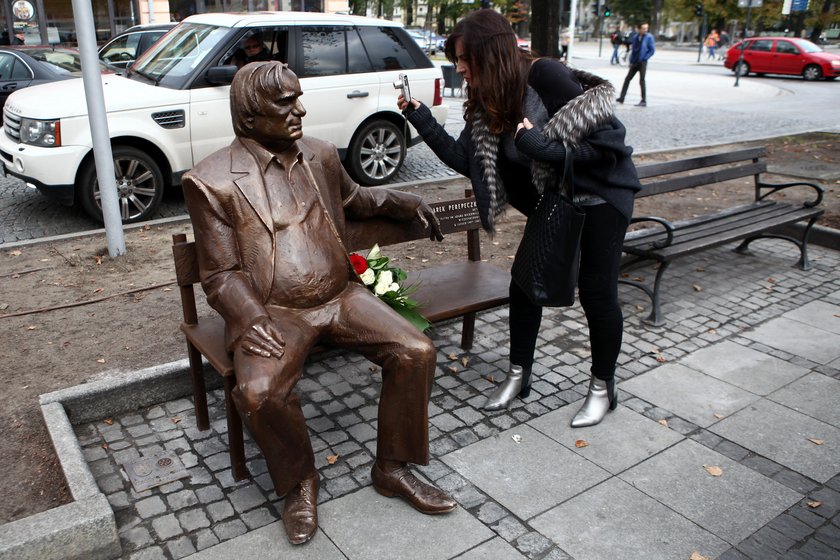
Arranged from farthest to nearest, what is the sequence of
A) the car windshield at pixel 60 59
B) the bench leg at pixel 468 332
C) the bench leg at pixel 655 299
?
1. the car windshield at pixel 60 59
2. the bench leg at pixel 655 299
3. the bench leg at pixel 468 332

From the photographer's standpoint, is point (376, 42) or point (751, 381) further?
point (376, 42)

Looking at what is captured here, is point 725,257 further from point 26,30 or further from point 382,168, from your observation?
point 26,30

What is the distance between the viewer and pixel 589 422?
3900 mm

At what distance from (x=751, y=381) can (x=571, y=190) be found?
1.89 meters

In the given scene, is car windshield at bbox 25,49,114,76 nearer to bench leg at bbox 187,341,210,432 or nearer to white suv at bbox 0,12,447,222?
white suv at bbox 0,12,447,222

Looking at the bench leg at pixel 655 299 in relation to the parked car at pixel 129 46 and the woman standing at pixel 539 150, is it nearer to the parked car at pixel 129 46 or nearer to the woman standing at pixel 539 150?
the woman standing at pixel 539 150

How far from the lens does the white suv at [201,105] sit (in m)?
7.00

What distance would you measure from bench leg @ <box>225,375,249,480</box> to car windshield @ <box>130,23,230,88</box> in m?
5.18

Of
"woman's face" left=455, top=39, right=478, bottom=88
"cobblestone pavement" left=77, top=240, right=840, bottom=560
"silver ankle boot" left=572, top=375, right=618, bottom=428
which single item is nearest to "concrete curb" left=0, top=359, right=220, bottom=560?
"cobblestone pavement" left=77, top=240, right=840, bottom=560

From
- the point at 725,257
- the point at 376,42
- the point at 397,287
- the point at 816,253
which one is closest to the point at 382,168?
the point at 376,42

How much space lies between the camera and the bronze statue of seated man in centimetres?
303

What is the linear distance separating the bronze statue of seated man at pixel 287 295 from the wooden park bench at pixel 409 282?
0.88 feet

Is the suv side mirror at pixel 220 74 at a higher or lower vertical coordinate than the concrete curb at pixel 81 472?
higher

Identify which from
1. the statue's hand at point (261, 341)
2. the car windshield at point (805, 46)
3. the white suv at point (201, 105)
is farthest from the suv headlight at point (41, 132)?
the car windshield at point (805, 46)
